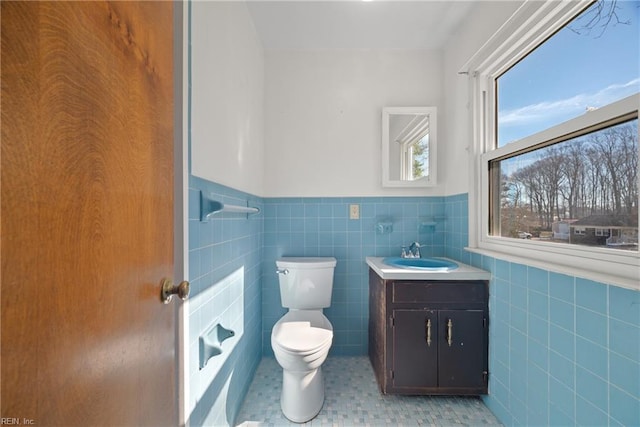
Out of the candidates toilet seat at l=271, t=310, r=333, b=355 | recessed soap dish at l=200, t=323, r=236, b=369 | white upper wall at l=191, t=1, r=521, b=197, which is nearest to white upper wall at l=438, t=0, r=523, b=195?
white upper wall at l=191, t=1, r=521, b=197

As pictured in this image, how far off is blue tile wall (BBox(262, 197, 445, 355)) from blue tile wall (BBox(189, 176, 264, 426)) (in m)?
0.16

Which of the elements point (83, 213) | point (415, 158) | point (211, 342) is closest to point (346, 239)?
point (415, 158)

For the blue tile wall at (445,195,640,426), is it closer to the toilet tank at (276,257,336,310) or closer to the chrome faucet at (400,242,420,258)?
the chrome faucet at (400,242,420,258)

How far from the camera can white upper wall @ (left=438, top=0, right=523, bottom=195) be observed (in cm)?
152

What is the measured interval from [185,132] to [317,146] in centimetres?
128

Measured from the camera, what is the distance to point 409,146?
210 cm

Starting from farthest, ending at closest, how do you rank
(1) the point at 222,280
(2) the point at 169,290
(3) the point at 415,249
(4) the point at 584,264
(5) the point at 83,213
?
(3) the point at 415,249
(1) the point at 222,280
(4) the point at 584,264
(2) the point at 169,290
(5) the point at 83,213

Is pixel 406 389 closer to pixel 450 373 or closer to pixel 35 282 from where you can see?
pixel 450 373

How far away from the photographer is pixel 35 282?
36cm

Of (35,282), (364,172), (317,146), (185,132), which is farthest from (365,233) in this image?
(35,282)

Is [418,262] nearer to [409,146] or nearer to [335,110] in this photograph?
[409,146]

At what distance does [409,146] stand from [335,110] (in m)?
0.67

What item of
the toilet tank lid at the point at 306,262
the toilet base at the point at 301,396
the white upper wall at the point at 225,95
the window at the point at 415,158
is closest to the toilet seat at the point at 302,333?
the toilet base at the point at 301,396

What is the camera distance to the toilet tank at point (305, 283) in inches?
72.3
